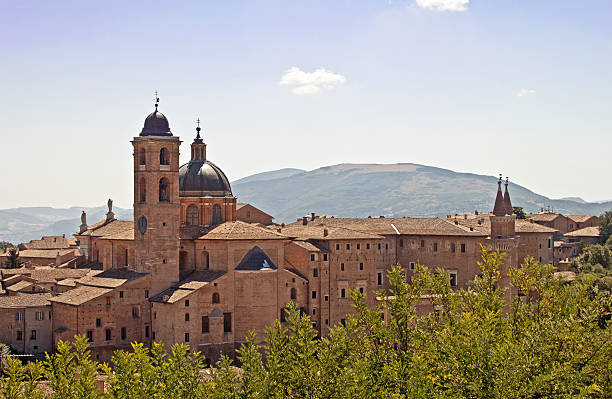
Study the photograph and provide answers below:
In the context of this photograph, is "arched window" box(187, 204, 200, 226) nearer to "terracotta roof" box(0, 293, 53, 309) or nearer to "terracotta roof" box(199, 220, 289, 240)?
"terracotta roof" box(199, 220, 289, 240)

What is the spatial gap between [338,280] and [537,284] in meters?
26.1

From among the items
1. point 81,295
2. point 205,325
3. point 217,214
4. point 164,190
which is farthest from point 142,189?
point 205,325

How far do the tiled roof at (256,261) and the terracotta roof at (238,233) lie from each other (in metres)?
1.03

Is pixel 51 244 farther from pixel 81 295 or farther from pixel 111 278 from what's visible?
pixel 81 295

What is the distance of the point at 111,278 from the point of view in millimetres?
58719

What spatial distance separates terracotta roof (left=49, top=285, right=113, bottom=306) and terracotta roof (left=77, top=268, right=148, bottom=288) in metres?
0.59

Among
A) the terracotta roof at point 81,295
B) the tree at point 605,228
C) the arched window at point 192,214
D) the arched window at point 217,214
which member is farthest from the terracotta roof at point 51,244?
the tree at point 605,228

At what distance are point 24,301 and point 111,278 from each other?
6.91 metres

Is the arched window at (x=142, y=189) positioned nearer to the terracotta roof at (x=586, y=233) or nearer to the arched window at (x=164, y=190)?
the arched window at (x=164, y=190)

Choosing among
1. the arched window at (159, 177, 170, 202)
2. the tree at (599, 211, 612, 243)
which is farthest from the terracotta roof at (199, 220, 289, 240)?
the tree at (599, 211, 612, 243)

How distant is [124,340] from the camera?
5569 centimetres

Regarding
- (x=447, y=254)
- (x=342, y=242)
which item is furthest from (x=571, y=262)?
(x=342, y=242)

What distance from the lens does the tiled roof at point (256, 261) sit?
185 ft

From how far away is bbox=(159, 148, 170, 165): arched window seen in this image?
58.6 metres
